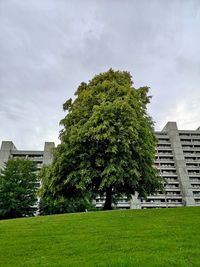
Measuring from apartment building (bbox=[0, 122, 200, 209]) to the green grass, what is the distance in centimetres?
6760

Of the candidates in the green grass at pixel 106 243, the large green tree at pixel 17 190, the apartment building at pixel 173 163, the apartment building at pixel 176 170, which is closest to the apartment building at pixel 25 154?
the apartment building at pixel 173 163

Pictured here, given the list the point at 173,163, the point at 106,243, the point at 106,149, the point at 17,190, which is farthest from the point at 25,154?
the point at 106,243

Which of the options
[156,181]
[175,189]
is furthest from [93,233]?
[175,189]

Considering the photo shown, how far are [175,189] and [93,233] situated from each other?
78.7 meters

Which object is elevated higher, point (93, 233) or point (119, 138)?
point (119, 138)

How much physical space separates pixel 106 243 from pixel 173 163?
84.6 metres

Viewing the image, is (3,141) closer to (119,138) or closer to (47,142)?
(47,142)

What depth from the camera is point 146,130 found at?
20.4 m

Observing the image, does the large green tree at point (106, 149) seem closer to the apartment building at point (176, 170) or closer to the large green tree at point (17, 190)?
the large green tree at point (17, 190)

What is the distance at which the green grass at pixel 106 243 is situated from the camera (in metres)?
6.61

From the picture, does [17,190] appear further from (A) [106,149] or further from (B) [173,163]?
(B) [173,163]

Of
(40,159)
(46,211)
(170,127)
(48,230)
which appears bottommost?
(48,230)

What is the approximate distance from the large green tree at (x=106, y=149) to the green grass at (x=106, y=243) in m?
6.57

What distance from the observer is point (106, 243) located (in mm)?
8195
